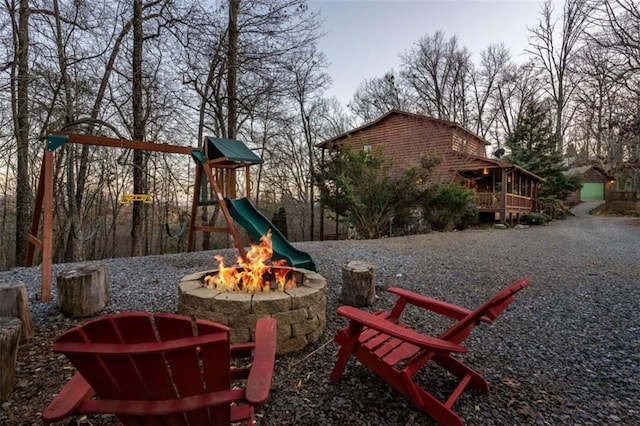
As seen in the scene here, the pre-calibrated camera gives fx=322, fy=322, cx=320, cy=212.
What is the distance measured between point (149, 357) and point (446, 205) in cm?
1203

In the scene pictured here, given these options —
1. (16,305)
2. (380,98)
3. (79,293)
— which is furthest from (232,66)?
(380,98)

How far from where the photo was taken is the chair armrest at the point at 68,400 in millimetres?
1131

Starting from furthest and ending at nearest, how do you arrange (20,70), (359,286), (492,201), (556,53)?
(556,53), (492,201), (20,70), (359,286)

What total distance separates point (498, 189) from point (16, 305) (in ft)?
65.0

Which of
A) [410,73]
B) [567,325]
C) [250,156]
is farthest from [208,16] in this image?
[410,73]

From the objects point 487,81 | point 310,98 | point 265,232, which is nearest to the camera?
point 265,232

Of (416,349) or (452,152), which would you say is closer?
(416,349)

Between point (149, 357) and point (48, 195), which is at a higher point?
point (48, 195)

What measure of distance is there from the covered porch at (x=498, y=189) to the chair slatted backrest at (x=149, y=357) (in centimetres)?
1375

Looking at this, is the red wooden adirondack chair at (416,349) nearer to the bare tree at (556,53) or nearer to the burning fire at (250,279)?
the burning fire at (250,279)

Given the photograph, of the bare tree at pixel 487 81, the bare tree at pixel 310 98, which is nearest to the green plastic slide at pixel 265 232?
the bare tree at pixel 310 98

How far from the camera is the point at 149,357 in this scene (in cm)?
116

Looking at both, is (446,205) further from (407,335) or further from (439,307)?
(407,335)

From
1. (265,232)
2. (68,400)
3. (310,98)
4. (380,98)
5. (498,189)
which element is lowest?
(68,400)
